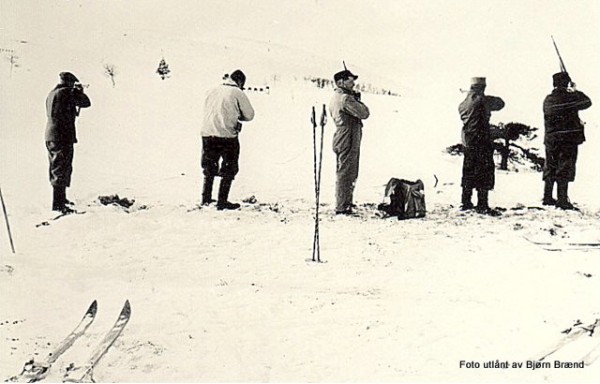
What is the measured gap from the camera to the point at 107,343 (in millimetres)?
4027

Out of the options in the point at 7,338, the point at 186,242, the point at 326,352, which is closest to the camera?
the point at 326,352

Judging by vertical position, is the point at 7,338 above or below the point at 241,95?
below

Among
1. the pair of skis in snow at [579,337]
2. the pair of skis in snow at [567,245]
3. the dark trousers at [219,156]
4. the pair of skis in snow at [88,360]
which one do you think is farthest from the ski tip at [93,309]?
the pair of skis in snow at [567,245]

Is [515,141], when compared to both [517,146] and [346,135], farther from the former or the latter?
[346,135]

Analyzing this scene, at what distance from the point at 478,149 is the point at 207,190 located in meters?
1.98

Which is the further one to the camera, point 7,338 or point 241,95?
point 241,95

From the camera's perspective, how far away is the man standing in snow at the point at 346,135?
5.04 metres

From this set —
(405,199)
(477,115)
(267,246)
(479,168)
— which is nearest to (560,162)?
(479,168)

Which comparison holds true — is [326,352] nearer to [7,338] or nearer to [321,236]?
[321,236]

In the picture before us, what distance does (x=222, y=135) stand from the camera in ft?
16.8

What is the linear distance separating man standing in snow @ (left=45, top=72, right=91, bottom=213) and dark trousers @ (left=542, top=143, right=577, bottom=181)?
10.6ft

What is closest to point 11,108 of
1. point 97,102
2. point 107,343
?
point 97,102

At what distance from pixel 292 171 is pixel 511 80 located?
1.61m

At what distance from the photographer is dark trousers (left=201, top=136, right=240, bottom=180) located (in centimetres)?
512
